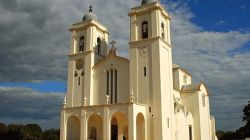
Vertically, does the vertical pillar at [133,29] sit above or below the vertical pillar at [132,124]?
above

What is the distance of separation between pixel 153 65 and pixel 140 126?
6.37 metres

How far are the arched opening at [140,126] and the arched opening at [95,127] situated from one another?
172 inches

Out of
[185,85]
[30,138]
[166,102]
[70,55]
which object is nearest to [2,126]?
[30,138]

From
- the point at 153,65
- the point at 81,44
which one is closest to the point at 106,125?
the point at 153,65

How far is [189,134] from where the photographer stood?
4034 cm

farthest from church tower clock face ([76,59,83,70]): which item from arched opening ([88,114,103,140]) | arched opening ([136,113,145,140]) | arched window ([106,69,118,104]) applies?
arched opening ([136,113,145,140])

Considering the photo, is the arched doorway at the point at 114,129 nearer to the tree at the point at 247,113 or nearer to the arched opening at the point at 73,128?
the arched opening at the point at 73,128

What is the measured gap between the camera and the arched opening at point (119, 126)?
33287mm

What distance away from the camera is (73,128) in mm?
37125

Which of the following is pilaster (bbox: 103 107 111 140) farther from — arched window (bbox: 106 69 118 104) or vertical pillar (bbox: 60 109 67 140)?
vertical pillar (bbox: 60 109 67 140)

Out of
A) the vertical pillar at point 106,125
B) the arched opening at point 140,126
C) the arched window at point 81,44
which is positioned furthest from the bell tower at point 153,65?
the arched window at point 81,44

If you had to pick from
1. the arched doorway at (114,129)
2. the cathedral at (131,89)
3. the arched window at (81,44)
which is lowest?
the arched doorway at (114,129)

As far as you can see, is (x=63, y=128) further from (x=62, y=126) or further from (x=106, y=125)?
(x=106, y=125)

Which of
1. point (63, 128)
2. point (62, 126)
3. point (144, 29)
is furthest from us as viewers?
point (144, 29)
